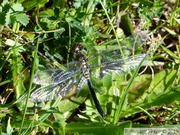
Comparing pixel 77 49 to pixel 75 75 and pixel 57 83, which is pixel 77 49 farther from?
pixel 57 83

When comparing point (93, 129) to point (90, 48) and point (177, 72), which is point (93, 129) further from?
point (177, 72)

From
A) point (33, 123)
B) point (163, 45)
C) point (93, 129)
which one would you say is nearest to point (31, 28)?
point (33, 123)

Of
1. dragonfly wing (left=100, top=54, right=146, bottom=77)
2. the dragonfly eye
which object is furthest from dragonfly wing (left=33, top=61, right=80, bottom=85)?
dragonfly wing (left=100, top=54, right=146, bottom=77)

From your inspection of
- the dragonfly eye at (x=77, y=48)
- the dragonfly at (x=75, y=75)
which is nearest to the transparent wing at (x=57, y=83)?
the dragonfly at (x=75, y=75)

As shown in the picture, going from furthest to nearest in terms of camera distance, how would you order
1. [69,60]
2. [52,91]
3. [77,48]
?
1. [69,60]
2. [77,48]
3. [52,91]

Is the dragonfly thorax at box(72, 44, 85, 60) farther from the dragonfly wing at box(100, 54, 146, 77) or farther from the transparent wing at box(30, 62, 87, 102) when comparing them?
the dragonfly wing at box(100, 54, 146, 77)

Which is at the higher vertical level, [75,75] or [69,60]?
[69,60]

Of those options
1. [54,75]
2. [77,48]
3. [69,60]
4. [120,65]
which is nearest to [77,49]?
[77,48]
